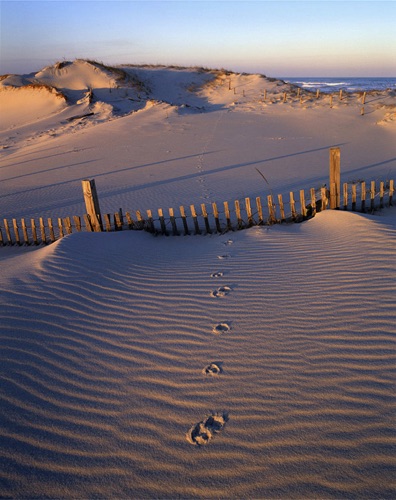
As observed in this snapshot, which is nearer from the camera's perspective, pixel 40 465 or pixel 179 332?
pixel 40 465

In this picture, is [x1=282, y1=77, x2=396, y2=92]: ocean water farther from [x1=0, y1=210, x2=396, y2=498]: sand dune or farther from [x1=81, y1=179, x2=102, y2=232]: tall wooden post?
[x1=0, y1=210, x2=396, y2=498]: sand dune

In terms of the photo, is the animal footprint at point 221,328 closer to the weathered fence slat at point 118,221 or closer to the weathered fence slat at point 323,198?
the weathered fence slat at point 118,221

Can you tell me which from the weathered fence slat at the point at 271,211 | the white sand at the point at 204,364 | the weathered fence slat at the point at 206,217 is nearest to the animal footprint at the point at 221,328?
the white sand at the point at 204,364

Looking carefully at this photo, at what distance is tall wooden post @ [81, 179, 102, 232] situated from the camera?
7.50m

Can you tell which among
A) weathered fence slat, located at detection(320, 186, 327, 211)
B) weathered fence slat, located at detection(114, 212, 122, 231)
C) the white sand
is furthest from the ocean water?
the white sand

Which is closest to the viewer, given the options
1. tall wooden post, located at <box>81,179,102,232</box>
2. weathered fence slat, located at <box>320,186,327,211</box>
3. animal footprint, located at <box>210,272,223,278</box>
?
animal footprint, located at <box>210,272,223,278</box>

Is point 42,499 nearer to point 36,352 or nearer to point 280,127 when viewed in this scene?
point 36,352

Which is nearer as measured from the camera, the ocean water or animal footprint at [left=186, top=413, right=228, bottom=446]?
animal footprint at [left=186, top=413, right=228, bottom=446]

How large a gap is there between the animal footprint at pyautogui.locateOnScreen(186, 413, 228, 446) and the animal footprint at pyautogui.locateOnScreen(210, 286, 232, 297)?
2.00 m

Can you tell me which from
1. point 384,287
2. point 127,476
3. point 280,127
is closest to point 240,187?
point 384,287

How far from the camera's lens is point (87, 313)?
14.0ft

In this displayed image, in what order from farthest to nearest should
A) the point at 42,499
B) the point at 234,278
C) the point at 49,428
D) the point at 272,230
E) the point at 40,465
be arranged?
the point at 272,230
the point at 234,278
the point at 49,428
the point at 40,465
the point at 42,499

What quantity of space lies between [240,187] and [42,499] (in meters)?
10.9

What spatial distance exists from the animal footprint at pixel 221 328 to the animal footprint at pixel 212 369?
536mm
